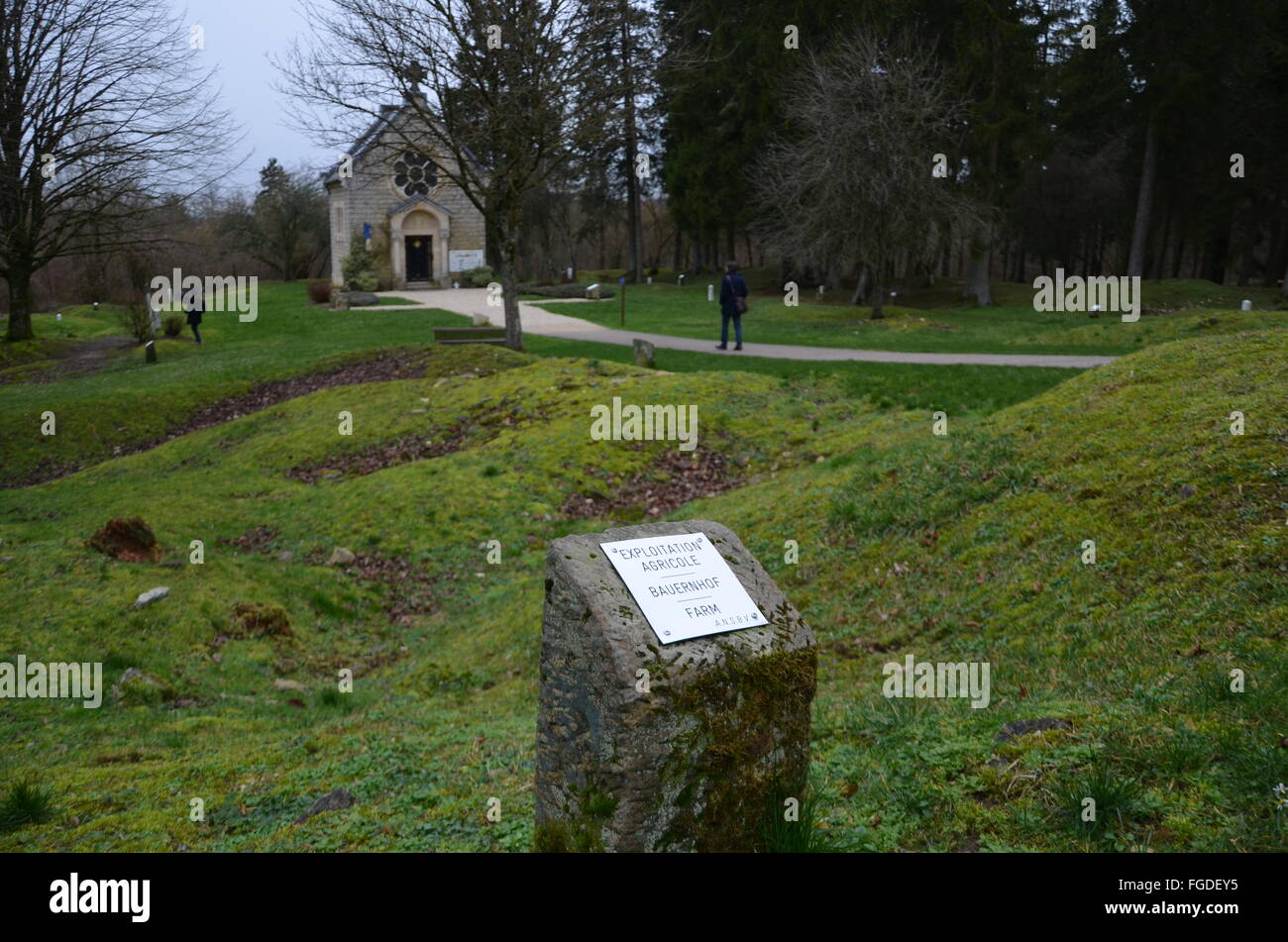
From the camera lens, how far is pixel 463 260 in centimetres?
5562

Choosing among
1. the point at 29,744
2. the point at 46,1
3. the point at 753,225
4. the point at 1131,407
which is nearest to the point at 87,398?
the point at 46,1

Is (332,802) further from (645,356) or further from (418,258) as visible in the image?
(418,258)

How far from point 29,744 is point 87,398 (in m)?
18.0

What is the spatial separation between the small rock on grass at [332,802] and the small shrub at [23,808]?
130 cm

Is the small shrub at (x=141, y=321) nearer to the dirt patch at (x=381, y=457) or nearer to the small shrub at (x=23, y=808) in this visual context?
the dirt patch at (x=381, y=457)

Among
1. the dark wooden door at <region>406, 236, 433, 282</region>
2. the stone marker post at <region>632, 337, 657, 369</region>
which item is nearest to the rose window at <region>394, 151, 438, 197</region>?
the dark wooden door at <region>406, 236, 433, 282</region>

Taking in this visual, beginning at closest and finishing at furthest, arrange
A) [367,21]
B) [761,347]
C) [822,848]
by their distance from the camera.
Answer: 1. [822,848]
2. [367,21]
3. [761,347]

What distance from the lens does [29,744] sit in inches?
269

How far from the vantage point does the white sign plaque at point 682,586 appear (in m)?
3.75

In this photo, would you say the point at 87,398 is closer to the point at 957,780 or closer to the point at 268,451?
the point at 268,451

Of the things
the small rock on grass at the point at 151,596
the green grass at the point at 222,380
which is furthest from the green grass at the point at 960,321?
the small rock on grass at the point at 151,596

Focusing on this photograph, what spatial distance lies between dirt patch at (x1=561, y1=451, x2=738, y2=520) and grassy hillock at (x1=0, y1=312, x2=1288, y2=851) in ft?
0.22

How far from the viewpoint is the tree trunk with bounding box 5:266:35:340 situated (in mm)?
30312

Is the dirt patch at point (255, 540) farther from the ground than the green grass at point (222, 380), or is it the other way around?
the green grass at point (222, 380)
